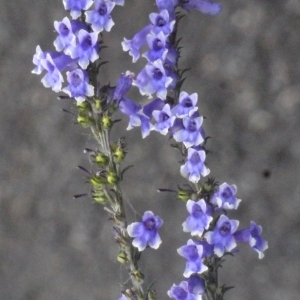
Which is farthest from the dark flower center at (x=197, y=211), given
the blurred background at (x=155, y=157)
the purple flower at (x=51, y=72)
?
the blurred background at (x=155, y=157)

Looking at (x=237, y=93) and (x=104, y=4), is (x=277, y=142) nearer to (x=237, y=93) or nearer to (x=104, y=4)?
(x=237, y=93)

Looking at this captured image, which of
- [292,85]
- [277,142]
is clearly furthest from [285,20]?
[277,142]

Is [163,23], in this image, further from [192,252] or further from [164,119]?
[192,252]

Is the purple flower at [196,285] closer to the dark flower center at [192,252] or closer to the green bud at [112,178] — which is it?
the dark flower center at [192,252]

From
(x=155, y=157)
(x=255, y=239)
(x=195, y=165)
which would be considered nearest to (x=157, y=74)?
(x=195, y=165)

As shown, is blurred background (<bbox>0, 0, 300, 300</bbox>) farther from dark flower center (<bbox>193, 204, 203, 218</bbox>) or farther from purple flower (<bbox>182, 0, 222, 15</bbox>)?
dark flower center (<bbox>193, 204, 203, 218</bbox>)

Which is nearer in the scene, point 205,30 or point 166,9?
point 166,9
